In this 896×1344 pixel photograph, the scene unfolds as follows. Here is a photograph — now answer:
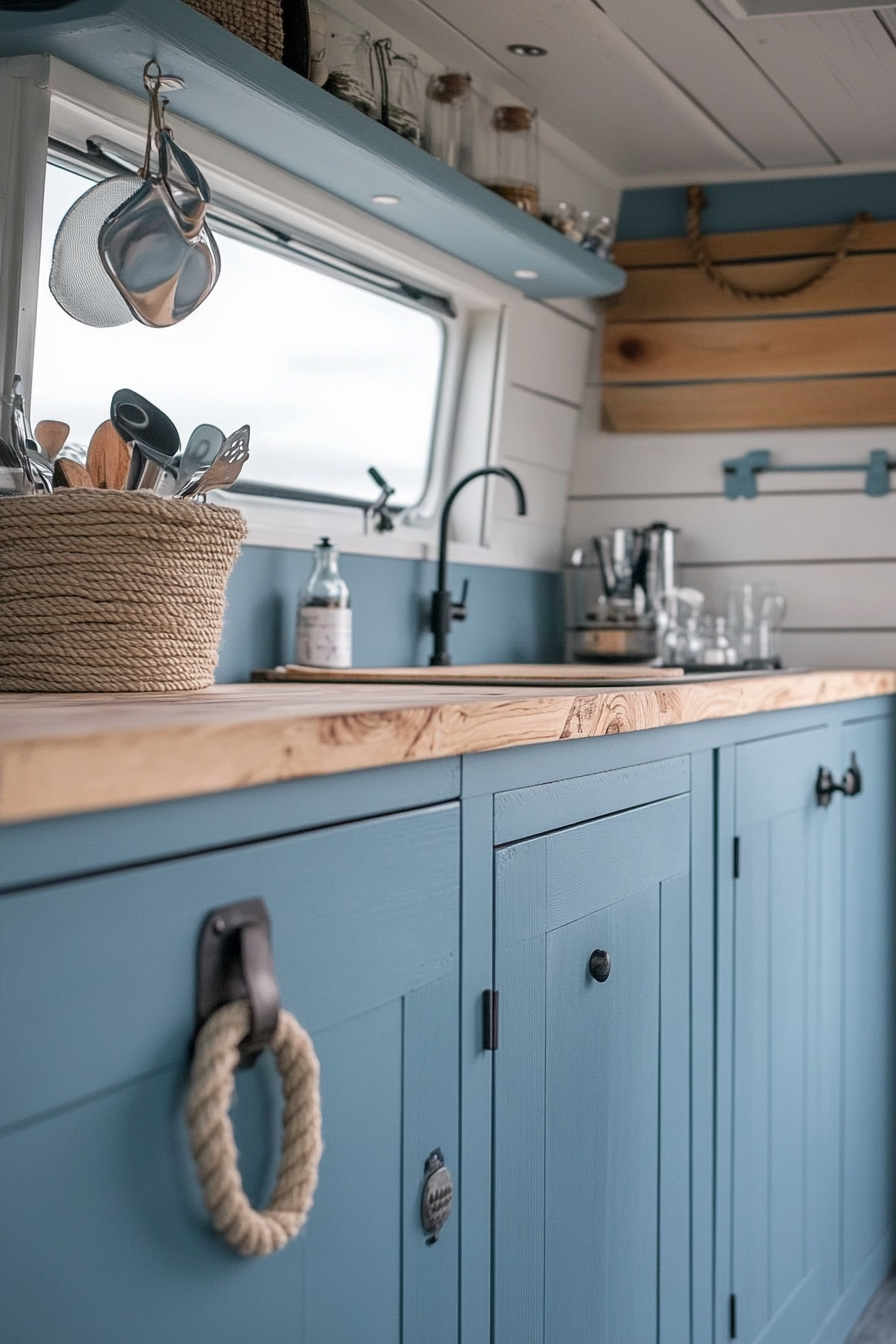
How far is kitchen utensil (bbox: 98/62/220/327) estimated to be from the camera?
1.64 m

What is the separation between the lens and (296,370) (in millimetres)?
2508

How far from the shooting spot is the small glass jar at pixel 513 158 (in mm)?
2529

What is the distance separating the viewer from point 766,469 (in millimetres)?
3234

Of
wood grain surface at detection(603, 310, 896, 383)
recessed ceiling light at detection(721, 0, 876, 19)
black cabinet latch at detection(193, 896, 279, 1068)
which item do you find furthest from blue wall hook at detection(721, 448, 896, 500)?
black cabinet latch at detection(193, 896, 279, 1068)

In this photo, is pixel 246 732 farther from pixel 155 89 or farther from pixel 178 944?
pixel 155 89

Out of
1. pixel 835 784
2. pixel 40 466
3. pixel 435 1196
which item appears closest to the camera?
pixel 435 1196

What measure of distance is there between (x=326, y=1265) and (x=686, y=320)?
98.3 inches

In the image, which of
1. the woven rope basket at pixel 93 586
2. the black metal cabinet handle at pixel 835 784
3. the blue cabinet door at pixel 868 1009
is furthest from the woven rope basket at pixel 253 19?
the blue cabinet door at pixel 868 1009

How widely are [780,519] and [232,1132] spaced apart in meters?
2.46

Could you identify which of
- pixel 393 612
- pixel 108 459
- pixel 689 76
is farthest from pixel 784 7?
pixel 108 459

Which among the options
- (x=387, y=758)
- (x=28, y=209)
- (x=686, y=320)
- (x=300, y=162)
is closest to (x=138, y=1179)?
(x=387, y=758)

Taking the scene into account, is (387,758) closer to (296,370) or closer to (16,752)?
(16,752)

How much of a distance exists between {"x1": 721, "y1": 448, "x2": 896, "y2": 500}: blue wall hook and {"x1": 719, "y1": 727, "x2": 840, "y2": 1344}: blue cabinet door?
2.58 feet

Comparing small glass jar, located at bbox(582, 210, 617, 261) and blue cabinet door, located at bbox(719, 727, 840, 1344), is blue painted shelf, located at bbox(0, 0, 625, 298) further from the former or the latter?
blue cabinet door, located at bbox(719, 727, 840, 1344)
